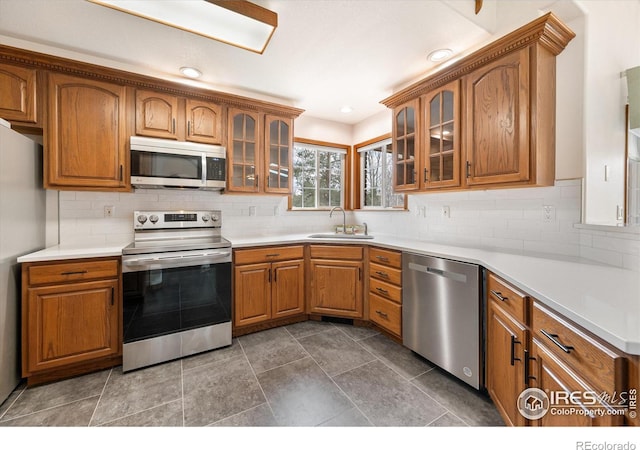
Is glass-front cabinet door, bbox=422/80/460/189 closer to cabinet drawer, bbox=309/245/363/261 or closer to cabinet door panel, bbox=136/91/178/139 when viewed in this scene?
cabinet drawer, bbox=309/245/363/261

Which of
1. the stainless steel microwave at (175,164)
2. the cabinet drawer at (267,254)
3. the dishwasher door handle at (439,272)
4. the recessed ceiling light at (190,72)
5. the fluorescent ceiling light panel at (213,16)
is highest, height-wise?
the recessed ceiling light at (190,72)

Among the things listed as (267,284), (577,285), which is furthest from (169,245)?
(577,285)

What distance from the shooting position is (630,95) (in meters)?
1.73

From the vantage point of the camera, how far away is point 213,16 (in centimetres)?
171

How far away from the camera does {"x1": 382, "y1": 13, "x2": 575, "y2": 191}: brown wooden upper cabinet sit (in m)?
1.69

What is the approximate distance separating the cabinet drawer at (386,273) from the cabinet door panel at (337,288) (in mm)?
145

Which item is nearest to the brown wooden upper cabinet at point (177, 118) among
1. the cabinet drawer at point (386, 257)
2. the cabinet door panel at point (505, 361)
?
the cabinet drawer at point (386, 257)

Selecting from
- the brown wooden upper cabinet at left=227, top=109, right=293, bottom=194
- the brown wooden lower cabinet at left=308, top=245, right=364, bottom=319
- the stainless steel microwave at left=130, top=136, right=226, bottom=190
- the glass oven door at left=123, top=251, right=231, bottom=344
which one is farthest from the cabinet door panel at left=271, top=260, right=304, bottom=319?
the stainless steel microwave at left=130, top=136, right=226, bottom=190

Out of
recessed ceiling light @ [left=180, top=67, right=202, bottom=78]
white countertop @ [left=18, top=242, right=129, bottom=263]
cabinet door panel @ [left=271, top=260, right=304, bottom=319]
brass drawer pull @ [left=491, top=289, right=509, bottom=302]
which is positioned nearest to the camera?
brass drawer pull @ [left=491, top=289, right=509, bottom=302]

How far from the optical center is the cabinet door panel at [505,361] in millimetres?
1284

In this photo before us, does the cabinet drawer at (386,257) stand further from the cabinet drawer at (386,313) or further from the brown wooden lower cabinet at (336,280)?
the cabinet drawer at (386,313)

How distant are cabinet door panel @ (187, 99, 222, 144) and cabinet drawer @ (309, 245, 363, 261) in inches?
58.0

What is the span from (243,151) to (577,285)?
2.74 metres

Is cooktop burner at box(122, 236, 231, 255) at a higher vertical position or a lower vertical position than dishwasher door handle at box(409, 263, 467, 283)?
higher
